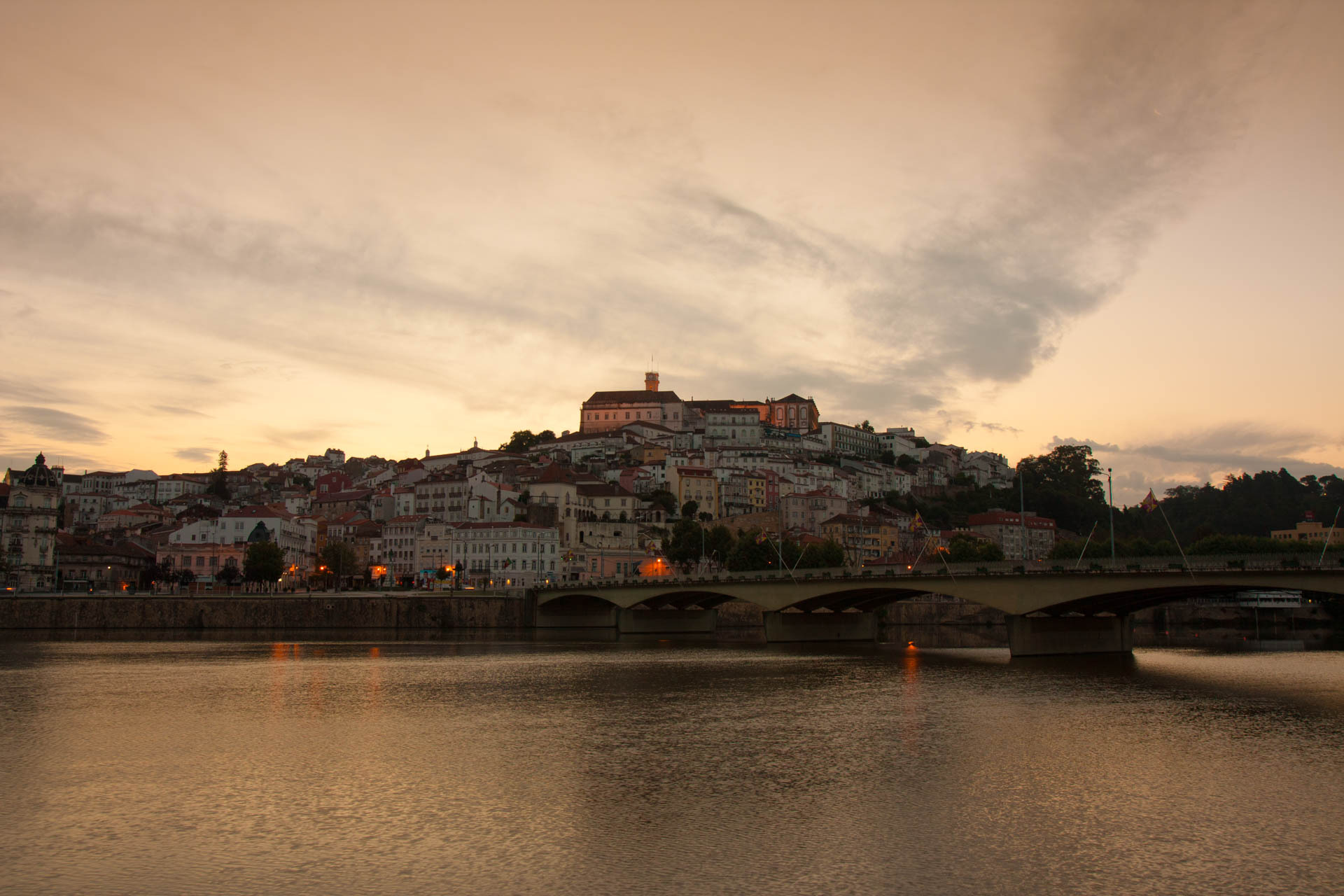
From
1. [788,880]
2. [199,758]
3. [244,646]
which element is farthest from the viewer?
[244,646]

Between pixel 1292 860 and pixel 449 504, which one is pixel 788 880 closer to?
pixel 1292 860

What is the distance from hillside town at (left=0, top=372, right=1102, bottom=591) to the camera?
116375 mm

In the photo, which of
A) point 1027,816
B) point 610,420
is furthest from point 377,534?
point 1027,816

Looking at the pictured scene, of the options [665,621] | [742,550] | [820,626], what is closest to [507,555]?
[742,550]

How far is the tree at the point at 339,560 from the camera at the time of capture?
120738 millimetres

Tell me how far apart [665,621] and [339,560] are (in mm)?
51111

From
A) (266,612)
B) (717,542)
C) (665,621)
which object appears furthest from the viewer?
(717,542)

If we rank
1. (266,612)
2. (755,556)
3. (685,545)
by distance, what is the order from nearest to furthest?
(266,612)
(755,556)
(685,545)

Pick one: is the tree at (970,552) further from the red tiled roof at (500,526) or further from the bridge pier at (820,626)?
the red tiled roof at (500,526)

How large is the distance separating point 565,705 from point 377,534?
108842 mm

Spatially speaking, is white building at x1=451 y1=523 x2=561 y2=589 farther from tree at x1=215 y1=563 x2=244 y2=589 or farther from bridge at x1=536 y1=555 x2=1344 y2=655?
bridge at x1=536 y1=555 x2=1344 y2=655

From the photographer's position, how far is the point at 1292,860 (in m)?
15.7

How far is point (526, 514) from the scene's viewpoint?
127750 millimetres

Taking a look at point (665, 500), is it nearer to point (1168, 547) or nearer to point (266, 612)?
point (266, 612)
